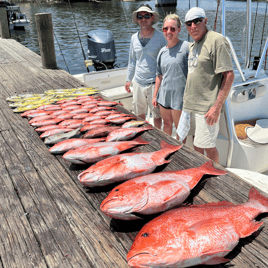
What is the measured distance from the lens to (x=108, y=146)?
7.02ft

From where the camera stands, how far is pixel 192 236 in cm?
120

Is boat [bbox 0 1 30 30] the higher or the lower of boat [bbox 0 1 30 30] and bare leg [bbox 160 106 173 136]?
the higher

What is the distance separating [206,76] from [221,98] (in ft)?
1.02

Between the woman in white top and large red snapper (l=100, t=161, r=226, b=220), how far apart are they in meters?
2.01

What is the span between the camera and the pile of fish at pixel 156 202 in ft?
3.82

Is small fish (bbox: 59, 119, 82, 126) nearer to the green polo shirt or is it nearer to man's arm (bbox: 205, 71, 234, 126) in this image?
the green polo shirt

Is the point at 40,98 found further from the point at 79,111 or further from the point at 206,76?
the point at 206,76

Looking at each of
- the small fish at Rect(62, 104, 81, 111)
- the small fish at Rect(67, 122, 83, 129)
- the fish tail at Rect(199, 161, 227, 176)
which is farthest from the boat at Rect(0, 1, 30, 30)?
the fish tail at Rect(199, 161, 227, 176)

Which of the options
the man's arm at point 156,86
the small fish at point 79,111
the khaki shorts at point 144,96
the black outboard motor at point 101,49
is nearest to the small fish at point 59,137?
the small fish at point 79,111

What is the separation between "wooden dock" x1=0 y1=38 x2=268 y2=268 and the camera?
1340 millimetres

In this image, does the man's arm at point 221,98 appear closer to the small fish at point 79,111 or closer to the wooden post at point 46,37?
the small fish at point 79,111

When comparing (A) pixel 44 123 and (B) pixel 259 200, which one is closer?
(B) pixel 259 200

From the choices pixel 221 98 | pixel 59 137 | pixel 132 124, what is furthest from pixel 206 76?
pixel 59 137

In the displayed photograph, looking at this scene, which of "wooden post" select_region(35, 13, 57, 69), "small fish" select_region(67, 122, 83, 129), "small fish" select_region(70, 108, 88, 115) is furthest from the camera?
"wooden post" select_region(35, 13, 57, 69)
